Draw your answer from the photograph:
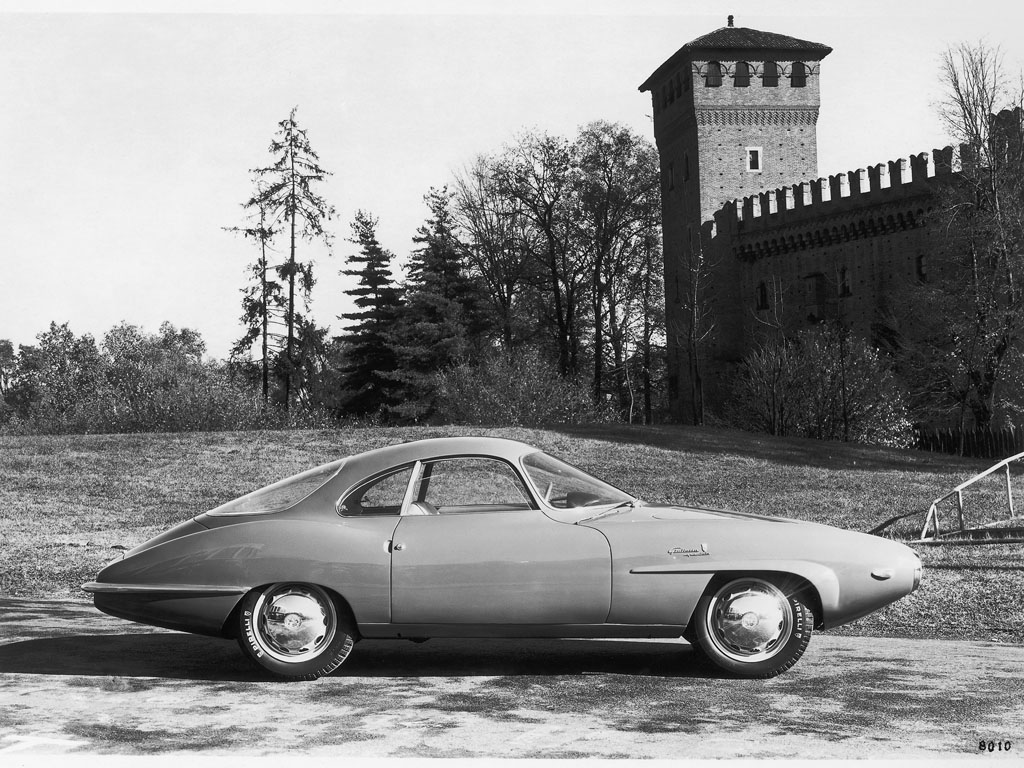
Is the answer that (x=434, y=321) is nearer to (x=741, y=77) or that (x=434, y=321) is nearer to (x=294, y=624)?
(x=741, y=77)

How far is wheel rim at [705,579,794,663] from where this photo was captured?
6.54m

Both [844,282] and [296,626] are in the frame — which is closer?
[296,626]

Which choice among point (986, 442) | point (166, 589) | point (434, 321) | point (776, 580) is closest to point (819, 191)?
point (434, 321)

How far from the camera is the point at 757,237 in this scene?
66688 mm

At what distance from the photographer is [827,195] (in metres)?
63.4

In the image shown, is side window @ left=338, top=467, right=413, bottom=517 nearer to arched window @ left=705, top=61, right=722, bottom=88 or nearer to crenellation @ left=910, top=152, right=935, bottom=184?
crenellation @ left=910, top=152, right=935, bottom=184

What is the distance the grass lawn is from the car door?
3704 millimetres

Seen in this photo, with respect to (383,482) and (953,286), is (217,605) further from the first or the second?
(953,286)

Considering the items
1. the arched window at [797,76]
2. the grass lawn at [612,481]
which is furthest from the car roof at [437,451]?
the arched window at [797,76]

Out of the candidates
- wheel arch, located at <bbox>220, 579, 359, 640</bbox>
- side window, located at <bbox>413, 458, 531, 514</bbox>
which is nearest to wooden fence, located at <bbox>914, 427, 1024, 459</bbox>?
side window, located at <bbox>413, 458, 531, 514</bbox>

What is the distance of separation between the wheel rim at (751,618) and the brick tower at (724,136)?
60795mm

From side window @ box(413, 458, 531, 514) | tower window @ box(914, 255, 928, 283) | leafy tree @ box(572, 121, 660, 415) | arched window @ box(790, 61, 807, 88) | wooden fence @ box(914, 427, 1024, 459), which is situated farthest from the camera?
arched window @ box(790, 61, 807, 88)

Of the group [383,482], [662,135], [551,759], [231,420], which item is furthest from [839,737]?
[662,135]

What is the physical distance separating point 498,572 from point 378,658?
1339mm
